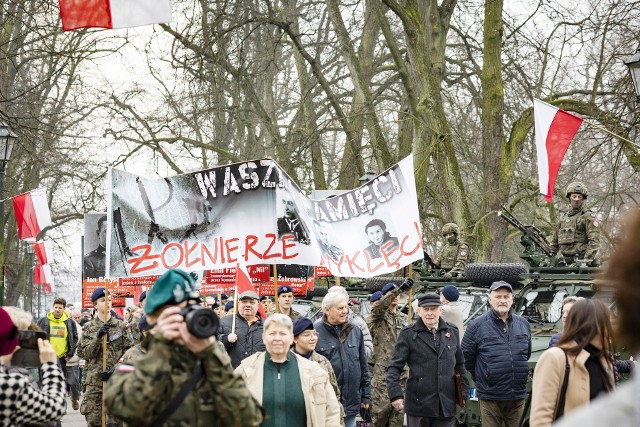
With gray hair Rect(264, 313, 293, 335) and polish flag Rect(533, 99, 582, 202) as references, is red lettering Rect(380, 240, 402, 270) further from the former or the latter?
gray hair Rect(264, 313, 293, 335)

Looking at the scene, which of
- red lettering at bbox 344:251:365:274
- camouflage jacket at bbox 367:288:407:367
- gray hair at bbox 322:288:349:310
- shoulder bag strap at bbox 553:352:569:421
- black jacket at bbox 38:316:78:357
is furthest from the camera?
black jacket at bbox 38:316:78:357

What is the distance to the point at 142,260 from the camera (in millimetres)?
11070

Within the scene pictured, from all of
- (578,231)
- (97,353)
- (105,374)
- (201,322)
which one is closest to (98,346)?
(97,353)

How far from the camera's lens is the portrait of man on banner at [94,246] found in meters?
26.1

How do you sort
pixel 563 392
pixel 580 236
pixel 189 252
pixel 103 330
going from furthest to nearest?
pixel 580 236
pixel 103 330
pixel 189 252
pixel 563 392

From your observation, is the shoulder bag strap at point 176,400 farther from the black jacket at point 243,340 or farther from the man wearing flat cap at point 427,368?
the black jacket at point 243,340

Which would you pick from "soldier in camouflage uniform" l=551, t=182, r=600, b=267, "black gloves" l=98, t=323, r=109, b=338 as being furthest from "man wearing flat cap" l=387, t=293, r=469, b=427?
"soldier in camouflage uniform" l=551, t=182, r=600, b=267

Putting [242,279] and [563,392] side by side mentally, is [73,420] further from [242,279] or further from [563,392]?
[563,392]

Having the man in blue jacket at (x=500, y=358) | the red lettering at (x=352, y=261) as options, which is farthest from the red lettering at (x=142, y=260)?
the man in blue jacket at (x=500, y=358)

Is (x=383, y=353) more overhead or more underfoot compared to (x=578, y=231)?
more underfoot

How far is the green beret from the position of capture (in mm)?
Answer: 4699

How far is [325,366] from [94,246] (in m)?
18.8

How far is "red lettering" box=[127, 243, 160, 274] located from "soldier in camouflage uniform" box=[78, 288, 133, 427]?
7.29 feet

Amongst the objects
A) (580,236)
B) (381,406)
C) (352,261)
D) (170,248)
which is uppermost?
(580,236)
